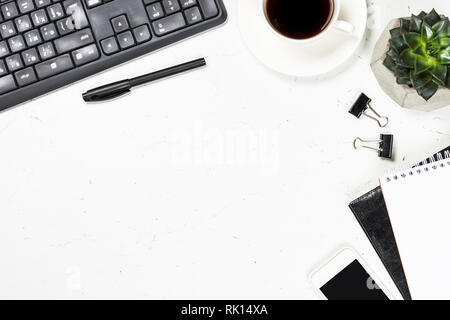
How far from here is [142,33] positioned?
0.63 meters

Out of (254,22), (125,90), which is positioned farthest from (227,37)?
(125,90)

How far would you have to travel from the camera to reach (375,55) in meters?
0.63

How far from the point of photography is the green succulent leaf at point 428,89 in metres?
0.56

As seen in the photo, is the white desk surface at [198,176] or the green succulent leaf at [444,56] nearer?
the green succulent leaf at [444,56]

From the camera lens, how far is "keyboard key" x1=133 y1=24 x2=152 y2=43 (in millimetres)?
630

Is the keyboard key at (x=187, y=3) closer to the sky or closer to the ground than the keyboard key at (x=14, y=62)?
closer to the sky

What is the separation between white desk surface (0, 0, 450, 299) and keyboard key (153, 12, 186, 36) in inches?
1.5

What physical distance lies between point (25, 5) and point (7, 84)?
97 mm

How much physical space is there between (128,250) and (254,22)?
1.08ft

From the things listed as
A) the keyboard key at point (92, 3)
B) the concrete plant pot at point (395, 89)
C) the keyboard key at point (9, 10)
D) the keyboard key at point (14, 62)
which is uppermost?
the keyboard key at point (9, 10)

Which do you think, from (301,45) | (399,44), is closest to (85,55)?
(301,45)

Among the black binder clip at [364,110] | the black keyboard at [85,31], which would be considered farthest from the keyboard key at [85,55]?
the black binder clip at [364,110]

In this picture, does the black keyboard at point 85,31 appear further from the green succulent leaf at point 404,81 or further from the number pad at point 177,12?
the green succulent leaf at point 404,81
